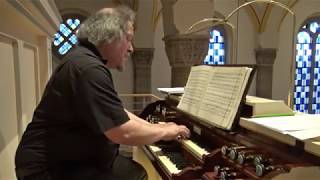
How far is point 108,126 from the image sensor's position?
1.53m

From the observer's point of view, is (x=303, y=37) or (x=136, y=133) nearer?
(x=136, y=133)

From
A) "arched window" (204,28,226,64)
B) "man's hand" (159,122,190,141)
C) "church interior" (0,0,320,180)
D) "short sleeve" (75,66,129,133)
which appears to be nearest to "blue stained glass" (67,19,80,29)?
"church interior" (0,0,320,180)

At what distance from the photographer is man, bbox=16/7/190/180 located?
5.02 ft

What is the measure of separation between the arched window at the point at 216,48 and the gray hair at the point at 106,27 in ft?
29.2

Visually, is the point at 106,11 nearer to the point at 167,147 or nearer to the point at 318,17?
the point at 167,147

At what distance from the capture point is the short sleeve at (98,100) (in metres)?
1.51

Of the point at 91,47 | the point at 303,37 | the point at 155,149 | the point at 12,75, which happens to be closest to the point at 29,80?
the point at 12,75

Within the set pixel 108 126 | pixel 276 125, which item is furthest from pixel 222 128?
pixel 108 126

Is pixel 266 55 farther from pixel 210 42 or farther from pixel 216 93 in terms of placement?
pixel 216 93

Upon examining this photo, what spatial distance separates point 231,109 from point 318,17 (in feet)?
34.2

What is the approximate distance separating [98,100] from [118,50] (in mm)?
365

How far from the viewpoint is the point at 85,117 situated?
156 centimetres

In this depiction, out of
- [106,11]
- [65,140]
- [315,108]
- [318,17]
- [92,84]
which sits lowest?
[315,108]

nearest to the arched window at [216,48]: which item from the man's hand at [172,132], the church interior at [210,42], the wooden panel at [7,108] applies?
the church interior at [210,42]
